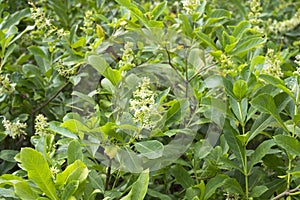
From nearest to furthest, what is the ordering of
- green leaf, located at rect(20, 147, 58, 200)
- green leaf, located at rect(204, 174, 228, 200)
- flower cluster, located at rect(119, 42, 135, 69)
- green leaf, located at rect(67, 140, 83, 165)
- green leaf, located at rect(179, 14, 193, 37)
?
green leaf, located at rect(20, 147, 58, 200)
green leaf, located at rect(67, 140, 83, 165)
green leaf, located at rect(204, 174, 228, 200)
flower cluster, located at rect(119, 42, 135, 69)
green leaf, located at rect(179, 14, 193, 37)

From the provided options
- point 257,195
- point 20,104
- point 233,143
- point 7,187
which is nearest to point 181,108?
point 233,143

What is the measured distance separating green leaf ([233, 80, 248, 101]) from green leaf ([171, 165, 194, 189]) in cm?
23

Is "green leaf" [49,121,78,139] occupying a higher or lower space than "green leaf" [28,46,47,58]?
lower

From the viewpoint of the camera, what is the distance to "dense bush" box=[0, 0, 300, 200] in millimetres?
1065

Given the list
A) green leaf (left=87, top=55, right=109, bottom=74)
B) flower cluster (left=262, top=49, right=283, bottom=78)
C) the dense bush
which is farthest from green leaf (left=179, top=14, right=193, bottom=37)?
green leaf (left=87, top=55, right=109, bottom=74)

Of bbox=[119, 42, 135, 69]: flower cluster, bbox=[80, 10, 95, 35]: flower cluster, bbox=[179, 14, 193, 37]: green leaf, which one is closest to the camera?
bbox=[119, 42, 135, 69]: flower cluster

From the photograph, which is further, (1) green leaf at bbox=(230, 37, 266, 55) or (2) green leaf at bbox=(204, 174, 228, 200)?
(1) green leaf at bbox=(230, 37, 266, 55)

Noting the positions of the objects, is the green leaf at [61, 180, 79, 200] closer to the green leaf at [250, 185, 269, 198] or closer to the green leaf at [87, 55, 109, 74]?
the green leaf at [87, 55, 109, 74]

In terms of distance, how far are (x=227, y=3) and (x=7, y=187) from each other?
1.81 m

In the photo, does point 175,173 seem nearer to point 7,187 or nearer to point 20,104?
point 7,187

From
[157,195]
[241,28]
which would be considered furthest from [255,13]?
[157,195]

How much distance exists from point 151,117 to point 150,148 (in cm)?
8

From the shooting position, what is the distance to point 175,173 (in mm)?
1229

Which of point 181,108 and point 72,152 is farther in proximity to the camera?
point 181,108
